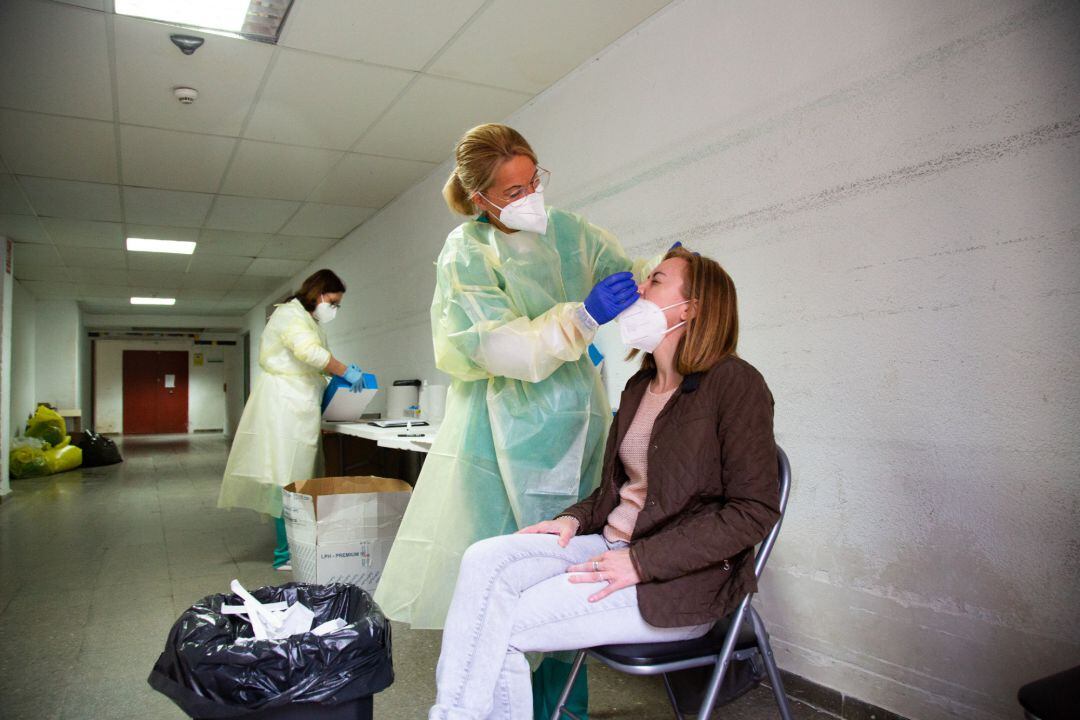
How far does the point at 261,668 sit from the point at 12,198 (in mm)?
5265

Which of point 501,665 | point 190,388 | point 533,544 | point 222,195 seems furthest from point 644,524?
point 190,388

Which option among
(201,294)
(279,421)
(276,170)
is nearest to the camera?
(279,421)

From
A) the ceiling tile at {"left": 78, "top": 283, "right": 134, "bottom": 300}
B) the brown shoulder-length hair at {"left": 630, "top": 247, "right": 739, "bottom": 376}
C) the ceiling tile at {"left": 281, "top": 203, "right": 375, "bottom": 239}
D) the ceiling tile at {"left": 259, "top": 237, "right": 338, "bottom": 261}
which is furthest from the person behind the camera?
the ceiling tile at {"left": 78, "top": 283, "right": 134, "bottom": 300}

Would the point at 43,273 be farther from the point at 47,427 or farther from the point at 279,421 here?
the point at 279,421

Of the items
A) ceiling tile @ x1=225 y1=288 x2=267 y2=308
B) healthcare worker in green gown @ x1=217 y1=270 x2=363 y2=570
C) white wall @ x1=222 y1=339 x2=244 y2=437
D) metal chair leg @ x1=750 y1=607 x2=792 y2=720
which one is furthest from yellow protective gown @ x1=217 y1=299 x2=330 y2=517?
white wall @ x1=222 y1=339 x2=244 y2=437

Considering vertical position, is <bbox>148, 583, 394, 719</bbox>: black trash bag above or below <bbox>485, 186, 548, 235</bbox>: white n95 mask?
below

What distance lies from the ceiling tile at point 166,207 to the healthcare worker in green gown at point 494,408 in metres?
4.15

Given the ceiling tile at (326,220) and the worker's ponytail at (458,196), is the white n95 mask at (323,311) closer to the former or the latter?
the ceiling tile at (326,220)

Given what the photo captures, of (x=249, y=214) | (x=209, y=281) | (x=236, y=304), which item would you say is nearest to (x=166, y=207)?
(x=249, y=214)

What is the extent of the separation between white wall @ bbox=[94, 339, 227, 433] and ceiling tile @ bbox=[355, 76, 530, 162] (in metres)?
13.2

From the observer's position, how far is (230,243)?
6.60m

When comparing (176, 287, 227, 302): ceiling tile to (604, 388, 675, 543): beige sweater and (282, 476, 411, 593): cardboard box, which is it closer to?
(282, 476, 411, 593): cardboard box

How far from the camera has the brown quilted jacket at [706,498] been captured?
1156 millimetres

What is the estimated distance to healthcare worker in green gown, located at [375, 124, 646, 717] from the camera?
1.56 metres
